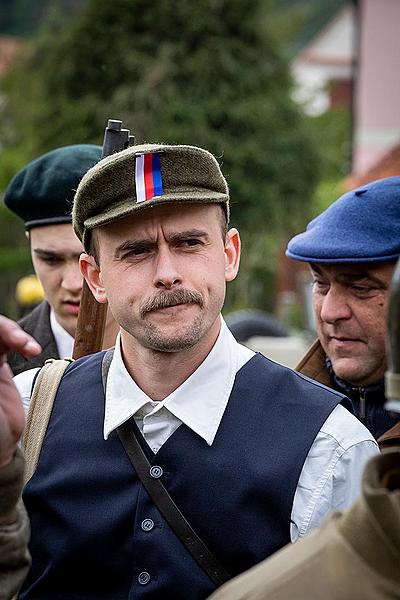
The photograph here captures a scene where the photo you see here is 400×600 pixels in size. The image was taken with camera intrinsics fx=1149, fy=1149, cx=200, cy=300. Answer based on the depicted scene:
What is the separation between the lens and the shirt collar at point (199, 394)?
2971 millimetres

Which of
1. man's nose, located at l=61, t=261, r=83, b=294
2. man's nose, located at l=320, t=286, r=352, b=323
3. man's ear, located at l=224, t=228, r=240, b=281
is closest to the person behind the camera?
man's ear, located at l=224, t=228, r=240, b=281

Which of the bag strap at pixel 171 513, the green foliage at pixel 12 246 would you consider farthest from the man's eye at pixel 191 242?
the green foliage at pixel 12 246

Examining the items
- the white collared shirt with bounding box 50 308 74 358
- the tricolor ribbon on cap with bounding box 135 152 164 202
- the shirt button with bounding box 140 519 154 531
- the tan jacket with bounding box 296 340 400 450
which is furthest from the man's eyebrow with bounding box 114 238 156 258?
the white collared shirt with bounding box 50 308 74 358

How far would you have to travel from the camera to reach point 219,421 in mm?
2969

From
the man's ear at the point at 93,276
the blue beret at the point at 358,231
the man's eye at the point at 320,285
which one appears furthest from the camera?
the man's eye at the point at 320,285

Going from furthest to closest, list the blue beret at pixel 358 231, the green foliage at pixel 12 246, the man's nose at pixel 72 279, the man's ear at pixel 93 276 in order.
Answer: the green foliage at pixel 12 246 < the man's nose at pixel 72 279 < the blue beret at pixel 358 231 < the man's ear at pixel 93 276

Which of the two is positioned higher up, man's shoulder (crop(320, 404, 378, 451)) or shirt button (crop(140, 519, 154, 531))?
man's shoulder (crop(320, 404, 378, 451))

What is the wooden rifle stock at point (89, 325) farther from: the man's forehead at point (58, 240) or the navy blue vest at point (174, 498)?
the navy blue vest at point (174, 498)

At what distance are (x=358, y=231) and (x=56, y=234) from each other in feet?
4.55

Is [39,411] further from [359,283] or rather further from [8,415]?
[359,283]

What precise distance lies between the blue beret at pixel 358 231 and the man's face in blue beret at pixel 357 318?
2.3 inches

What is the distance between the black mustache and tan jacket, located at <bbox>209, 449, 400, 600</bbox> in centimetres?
114

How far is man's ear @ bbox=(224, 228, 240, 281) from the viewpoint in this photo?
10.4 feet

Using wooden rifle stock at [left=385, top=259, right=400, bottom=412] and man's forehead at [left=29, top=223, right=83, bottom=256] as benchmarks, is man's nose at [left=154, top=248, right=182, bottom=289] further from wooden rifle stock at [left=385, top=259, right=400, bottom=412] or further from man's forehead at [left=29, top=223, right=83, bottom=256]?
man's forehead at [left=29, top=223, right=83, bottom=256]
